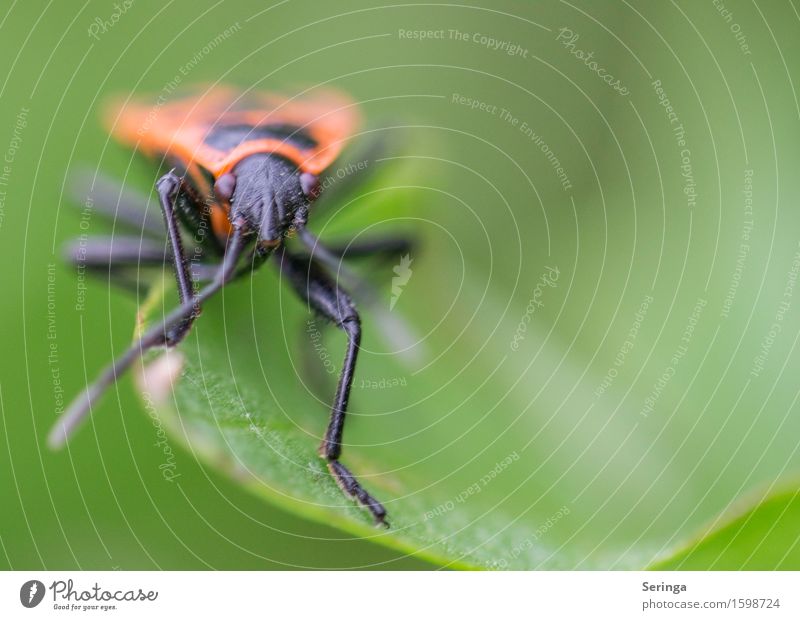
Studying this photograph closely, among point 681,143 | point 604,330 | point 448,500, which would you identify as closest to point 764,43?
point 681,143

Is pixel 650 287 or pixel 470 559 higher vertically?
pixel 650 287

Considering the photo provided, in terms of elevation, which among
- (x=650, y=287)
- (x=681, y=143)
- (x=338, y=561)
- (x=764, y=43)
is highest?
→ (x=764, y=43)

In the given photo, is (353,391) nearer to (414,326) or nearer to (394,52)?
(414,326)

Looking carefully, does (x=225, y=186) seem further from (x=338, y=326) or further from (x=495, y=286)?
(x=495, y=286)

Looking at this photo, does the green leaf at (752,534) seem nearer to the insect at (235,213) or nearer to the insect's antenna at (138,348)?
the insect at (235,213)
